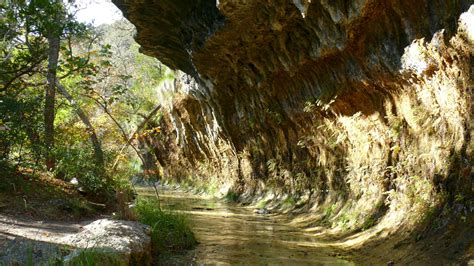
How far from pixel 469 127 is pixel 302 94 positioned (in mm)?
6478

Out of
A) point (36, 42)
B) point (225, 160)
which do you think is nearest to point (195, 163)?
point (225, 160)

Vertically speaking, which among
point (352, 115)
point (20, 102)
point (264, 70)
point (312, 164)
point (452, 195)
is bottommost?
point (452, 195)

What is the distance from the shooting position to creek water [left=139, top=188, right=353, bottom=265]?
693cm

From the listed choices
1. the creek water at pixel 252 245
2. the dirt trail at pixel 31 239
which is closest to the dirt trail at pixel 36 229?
the dirt trail at pixel 31 239

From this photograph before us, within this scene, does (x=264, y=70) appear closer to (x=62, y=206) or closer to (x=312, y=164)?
(x=312, y=164)

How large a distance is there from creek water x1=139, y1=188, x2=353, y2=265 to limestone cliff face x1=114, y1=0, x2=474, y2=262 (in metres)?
1.08

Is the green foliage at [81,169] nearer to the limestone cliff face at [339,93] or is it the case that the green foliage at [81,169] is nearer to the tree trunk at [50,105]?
the tree trunk at [50,105]

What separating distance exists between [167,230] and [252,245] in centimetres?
166

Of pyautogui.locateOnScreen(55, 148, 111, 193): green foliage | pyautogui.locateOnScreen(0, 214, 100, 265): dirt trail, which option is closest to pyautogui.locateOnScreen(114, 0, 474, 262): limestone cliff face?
pyautogui.locateOnScreen(55, 148, 111, 193): green foliage

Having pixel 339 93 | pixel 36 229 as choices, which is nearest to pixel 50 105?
pixel 36 229

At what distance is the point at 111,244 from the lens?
17.4 feet

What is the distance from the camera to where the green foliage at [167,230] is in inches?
295

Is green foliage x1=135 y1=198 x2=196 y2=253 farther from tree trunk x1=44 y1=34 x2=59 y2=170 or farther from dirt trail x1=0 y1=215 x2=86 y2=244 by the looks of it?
tree trunk x1=44 y1=34 x2=59 y2=170

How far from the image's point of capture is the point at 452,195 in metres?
6.24
